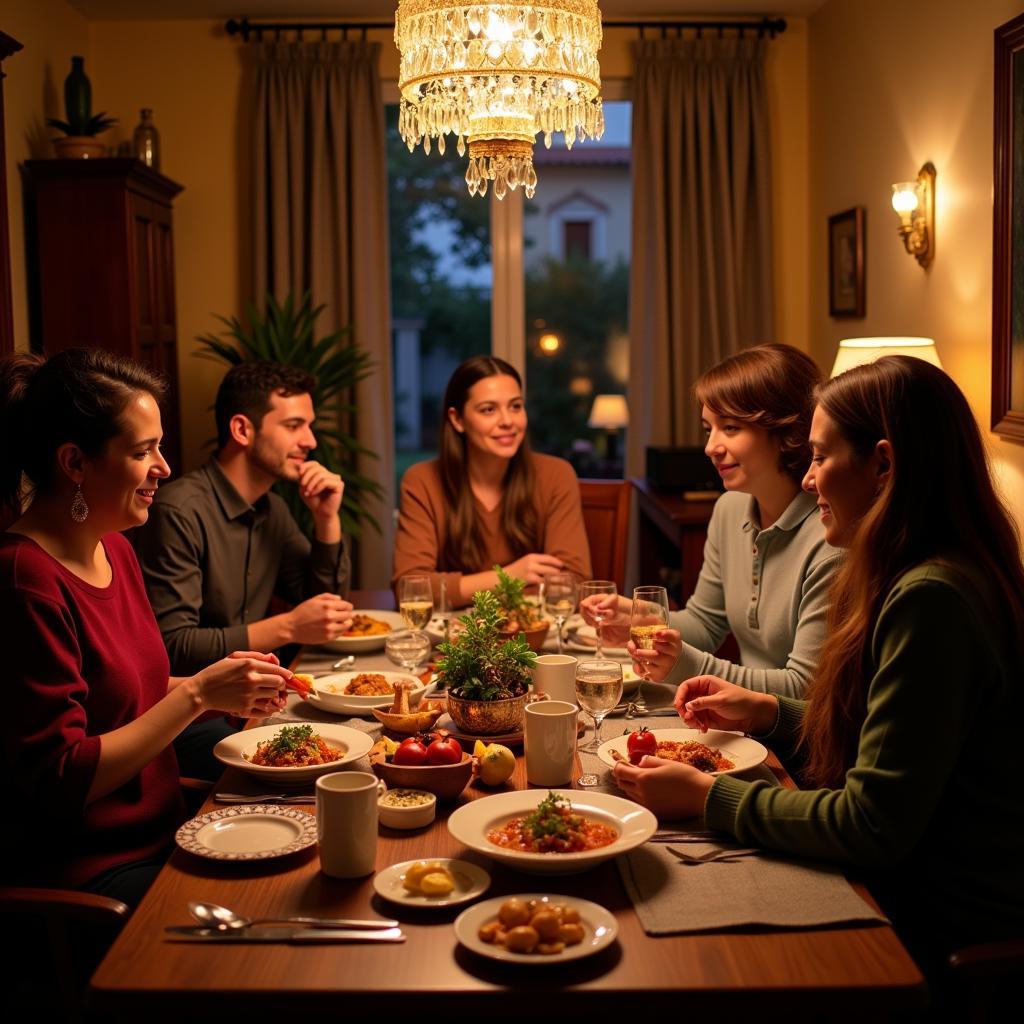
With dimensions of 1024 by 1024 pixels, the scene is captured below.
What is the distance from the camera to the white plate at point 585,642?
2582 mm

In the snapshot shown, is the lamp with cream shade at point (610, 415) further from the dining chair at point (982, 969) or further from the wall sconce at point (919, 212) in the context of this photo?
the dining chair at point (982, 969)

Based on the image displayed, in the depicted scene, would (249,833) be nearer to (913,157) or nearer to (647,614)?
(647,614)

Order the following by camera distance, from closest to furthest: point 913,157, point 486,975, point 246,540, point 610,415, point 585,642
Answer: point 486,975, point 585,642, point 246,540, point 913,157, point 610,415

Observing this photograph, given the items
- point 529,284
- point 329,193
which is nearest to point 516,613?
point 329,193

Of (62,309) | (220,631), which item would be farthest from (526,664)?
(62,309)

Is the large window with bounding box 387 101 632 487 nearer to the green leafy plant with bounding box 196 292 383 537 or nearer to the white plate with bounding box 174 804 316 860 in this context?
the green leafy plant with bounding box 196 292 383 537

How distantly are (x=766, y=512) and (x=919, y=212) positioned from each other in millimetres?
1969

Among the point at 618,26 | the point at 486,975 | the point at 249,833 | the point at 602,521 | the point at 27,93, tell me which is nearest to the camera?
the point at 486,975

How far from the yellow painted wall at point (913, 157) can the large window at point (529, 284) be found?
3.14 ft

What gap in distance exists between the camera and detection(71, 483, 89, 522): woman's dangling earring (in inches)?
72.4

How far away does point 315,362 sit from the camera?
4973mm

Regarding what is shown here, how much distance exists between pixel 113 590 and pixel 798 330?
425 cm

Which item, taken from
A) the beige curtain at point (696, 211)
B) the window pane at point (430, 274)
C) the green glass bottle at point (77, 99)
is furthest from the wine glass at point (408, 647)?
the window pane at point (430, 274)

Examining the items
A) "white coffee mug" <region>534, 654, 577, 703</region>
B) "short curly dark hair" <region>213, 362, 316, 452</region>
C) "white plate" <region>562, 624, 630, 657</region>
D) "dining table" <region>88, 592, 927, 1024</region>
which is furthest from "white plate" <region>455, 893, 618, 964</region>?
"short curly dark hair" <region>213, 362, 316, 452</region>
